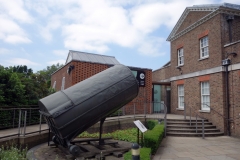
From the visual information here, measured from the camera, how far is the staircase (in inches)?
415

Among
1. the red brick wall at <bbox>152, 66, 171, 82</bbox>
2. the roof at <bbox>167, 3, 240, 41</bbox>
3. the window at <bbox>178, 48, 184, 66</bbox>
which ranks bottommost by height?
the red brick wall at <bbox>152, 66, 171, 82</bbox>

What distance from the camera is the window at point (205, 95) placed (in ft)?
41.9

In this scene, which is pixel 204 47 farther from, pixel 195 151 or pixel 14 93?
pixel 14 93

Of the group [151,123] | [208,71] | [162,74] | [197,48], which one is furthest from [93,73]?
[162,74]

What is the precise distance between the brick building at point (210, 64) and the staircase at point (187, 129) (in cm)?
43

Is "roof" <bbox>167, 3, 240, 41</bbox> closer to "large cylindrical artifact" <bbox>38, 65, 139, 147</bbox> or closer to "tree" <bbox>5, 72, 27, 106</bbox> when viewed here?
"large cylindrical artifact" <bbox>38, 65, 139, 147</bbox>

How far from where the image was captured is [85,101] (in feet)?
18.5

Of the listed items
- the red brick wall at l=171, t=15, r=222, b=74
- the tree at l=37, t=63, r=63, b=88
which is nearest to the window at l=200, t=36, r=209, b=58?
the red brick wall at l=171, t=15, r=222, b=74

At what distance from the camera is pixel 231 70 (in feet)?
36.1

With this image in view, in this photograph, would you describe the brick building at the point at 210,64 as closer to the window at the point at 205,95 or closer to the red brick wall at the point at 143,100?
the window at the point at 205,95

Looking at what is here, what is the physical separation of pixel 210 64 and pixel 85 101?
9.77m

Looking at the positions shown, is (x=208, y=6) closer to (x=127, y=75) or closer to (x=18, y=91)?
(x=127, y=75)

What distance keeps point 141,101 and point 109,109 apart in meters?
10.0

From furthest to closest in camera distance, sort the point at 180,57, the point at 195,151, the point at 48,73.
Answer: the point at 48,73, the point at 180,57, the point at 195,151
